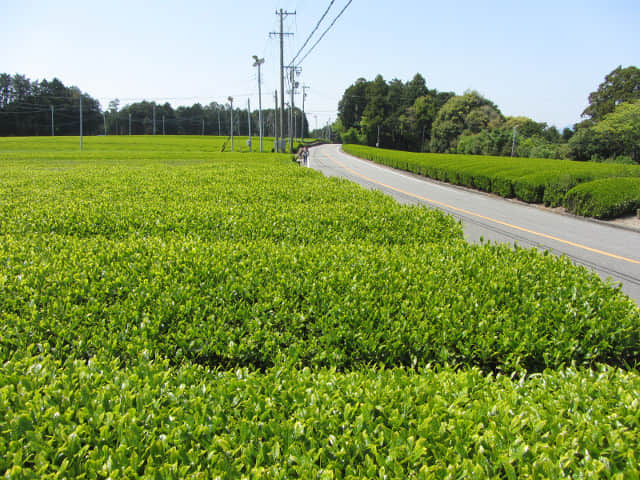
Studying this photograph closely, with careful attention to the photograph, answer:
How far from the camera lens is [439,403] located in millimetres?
2332

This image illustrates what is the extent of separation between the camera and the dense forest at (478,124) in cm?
4100

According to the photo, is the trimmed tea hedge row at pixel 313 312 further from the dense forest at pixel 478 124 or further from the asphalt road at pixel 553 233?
the dense forest at pixel 478 124

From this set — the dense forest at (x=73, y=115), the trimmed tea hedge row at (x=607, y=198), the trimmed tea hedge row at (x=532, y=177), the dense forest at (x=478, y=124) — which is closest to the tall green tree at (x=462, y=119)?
the dense forest at (x=478, y=124)

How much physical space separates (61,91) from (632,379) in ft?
Result: 405

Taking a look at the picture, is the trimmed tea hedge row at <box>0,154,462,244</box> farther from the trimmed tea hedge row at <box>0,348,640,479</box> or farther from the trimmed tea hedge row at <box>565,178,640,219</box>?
the trimmed tea hedge row at <box>565,178,640,219</box>

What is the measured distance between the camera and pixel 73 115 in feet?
331

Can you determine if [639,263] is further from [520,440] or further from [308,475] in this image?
[308,475]

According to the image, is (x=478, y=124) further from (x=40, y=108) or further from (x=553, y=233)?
(x=40, y=108)

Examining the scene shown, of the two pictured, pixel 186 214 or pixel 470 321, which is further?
pixel 186 214

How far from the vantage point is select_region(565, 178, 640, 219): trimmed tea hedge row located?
13227mm

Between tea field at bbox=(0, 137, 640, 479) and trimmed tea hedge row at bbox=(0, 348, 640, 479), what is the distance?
0.04ft

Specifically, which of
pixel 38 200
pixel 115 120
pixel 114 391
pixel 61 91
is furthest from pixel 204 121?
pixel 114 391

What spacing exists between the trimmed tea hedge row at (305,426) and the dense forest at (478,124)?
36636 millimetres

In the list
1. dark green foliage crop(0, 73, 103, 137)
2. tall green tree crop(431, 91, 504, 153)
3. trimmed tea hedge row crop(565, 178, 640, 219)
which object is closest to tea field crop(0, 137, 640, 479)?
trimmed tea hedge row crop(565, 178, 640, 219)
